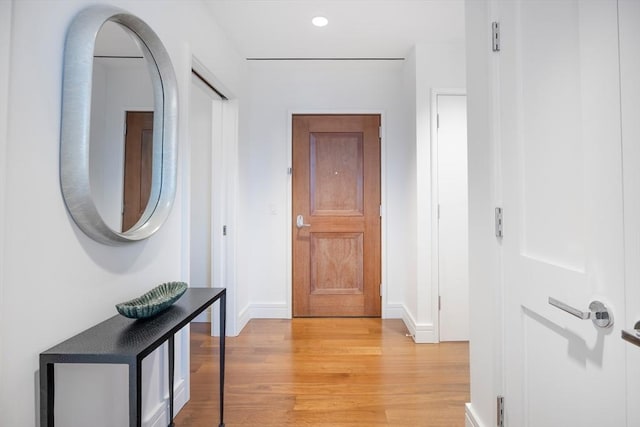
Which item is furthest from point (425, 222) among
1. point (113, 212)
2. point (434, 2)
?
point (113, 212)

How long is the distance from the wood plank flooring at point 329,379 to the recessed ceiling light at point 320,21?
7.97 feet

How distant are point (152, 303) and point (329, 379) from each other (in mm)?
1333

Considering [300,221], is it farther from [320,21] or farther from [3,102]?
[3,102]

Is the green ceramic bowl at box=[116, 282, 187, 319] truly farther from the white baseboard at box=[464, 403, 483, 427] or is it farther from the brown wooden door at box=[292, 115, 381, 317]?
the brown wooden door at box=[292, 115, 381, 317]

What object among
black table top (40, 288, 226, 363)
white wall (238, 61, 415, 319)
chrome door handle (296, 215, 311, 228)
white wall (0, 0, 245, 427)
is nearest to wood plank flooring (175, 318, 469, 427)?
white wall (238, 61, 415, 319)

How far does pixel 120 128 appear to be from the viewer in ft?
4.33

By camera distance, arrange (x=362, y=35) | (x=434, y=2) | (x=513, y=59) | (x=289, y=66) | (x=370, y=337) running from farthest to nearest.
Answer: (x=289, y=66)
(x=370, y=337)
(x=362, y=35)
(x=434, y=2)
(x=513, y=59)

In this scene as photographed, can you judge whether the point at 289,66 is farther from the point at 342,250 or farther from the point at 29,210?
the point at 29,210

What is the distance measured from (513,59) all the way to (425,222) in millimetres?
1675

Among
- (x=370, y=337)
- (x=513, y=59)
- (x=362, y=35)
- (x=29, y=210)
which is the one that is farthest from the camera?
(x=370, y=337)

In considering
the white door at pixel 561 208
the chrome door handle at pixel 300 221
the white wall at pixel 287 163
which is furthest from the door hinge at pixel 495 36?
the chrome door handle at pixel 300 221

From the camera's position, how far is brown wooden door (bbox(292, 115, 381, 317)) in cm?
325

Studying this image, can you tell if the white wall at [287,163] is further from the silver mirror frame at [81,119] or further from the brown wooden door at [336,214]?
the silver mirror frame at [81,119]

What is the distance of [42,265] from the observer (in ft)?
3.21
